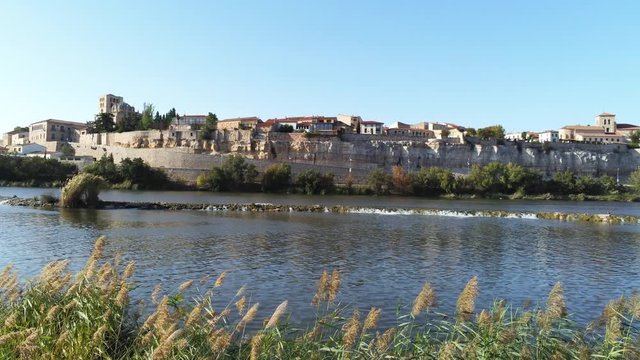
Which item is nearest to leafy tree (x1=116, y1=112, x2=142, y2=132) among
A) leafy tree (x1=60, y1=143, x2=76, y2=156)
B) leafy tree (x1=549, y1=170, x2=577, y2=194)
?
leafy tree (x1=60, y1=143, x2=76, y2=156)

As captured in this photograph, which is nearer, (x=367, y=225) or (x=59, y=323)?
(x=59, y=323)

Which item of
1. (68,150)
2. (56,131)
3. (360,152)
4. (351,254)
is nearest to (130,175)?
(68,150)

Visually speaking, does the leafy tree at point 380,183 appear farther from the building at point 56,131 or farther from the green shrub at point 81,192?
the building at point 56,131

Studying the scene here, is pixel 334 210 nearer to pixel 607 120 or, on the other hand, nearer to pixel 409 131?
pixel 409 131

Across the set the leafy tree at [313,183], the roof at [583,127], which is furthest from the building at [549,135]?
the leafy tree at [313,183]

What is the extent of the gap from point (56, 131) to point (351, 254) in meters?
126

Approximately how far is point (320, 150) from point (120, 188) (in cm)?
3194

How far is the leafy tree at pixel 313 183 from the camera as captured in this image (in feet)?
225

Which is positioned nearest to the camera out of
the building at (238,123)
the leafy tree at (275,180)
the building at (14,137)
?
the leafy tree at (275,180)

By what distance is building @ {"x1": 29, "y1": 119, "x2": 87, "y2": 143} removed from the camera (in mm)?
124750

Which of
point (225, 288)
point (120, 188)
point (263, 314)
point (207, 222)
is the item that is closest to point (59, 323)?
point (263, 314)

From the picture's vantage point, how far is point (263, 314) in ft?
34.9

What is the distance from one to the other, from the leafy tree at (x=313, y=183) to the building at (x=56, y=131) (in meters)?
77.1

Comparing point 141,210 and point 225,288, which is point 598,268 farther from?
point 141,210
